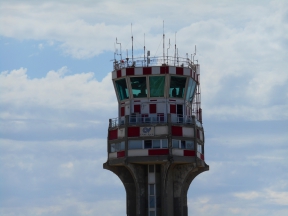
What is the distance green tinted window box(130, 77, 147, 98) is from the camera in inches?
5020

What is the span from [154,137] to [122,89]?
8182mm

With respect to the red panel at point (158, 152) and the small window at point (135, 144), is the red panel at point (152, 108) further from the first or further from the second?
the red panel at point (158, 152)

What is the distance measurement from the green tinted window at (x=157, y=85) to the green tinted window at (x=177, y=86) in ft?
3.55

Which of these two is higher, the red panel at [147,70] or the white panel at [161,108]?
the red panel at [147,70]

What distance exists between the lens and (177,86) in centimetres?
12812

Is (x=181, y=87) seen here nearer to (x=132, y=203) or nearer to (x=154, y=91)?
(x=154, y=91)

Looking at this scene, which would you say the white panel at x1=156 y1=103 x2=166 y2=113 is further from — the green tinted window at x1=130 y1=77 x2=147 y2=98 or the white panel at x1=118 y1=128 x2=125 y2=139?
the white panel at x1=118 y1=128 x2=125 y2=139

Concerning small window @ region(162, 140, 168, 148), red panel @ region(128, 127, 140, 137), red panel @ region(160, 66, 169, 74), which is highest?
red panel @ region(160, 66, 169, 74)

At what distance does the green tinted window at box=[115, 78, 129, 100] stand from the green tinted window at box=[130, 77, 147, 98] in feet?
3.79

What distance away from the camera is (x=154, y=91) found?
127500 millimetres

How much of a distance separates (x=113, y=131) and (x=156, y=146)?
6412 millimetres

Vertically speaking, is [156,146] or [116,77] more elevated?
[116,77]

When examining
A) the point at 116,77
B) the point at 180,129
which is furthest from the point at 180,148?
the point at 116,77

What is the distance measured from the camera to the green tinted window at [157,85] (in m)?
127
